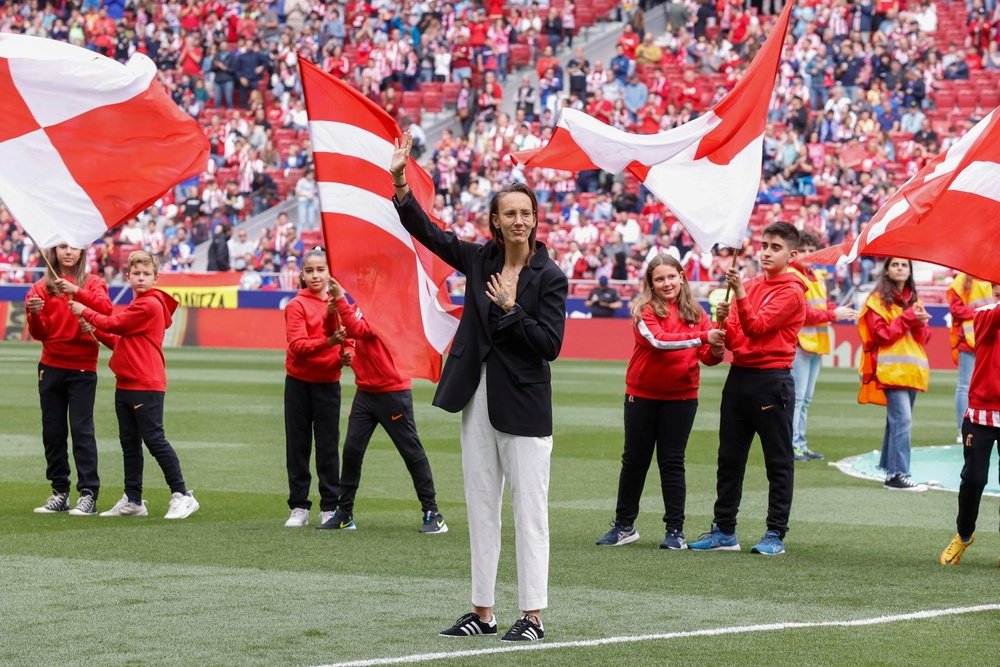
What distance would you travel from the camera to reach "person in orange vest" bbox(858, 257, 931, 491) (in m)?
13.3

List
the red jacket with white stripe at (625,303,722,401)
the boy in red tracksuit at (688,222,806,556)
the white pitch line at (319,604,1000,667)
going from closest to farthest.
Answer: the white pitch line at (319,604,1000,667), the boy in red tracksuit at (688,222,806,556), the red jacket with white stripe at (625,303,722,401)

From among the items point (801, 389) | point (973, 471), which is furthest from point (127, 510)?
point (801, 389)

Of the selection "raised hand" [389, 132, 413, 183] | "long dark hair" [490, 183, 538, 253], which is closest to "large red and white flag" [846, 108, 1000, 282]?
"long dark hair" [490, 183, 538, 253]

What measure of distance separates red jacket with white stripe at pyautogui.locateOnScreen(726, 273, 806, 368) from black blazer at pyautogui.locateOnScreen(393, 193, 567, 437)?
277 cm

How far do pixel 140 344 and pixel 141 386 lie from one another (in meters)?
0.28

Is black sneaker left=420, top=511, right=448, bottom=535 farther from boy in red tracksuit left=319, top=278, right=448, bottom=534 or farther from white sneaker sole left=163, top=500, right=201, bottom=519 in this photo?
white sneaker sole left=163, top=500, right=201, bottom=519

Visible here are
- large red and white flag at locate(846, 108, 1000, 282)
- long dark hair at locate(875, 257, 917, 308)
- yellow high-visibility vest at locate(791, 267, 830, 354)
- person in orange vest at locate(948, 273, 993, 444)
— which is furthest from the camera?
yellow high-visibility vest at locate(791, 267, 830, 354)

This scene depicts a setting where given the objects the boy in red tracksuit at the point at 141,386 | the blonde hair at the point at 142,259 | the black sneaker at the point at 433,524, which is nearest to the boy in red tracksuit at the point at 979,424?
the black sneaker at the point at 433,524

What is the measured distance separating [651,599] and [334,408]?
11.6 ft

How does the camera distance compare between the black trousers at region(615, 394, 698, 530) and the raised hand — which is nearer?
the raised hand

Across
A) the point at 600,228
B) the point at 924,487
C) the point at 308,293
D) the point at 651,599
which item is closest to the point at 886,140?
the point at 600,228

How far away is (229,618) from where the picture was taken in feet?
24.6

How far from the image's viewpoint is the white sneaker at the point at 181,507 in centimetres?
1098

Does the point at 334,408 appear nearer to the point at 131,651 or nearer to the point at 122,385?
the point at 122,385
